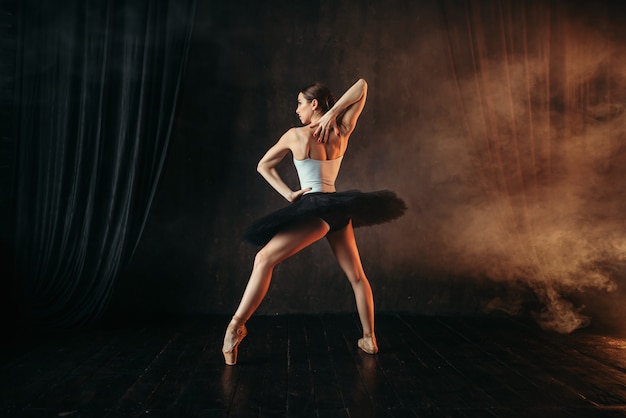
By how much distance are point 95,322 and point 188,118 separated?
1.64m

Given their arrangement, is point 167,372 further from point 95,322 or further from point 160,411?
point 95,322

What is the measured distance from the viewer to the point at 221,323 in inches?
154

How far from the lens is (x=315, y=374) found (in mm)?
2668

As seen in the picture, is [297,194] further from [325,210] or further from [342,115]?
[342,115]

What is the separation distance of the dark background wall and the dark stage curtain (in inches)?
21.2

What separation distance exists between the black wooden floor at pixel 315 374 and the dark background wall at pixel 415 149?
521 mm

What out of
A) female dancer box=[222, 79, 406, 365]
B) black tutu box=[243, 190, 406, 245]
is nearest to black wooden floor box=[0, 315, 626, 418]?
female dancer box=[222, 79, 406, 365]

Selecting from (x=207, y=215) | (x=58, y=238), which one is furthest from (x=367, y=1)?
(x=58, y=238)

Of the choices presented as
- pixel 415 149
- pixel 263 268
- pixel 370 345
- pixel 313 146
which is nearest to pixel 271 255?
pixel 263 268

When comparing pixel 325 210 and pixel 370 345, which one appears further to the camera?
pixel 370 345

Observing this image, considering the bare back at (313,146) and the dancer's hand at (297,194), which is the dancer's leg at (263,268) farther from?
the bare back at (313,146)

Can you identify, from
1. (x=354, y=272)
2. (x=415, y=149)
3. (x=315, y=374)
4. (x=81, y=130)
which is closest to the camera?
(x=315, y=374)

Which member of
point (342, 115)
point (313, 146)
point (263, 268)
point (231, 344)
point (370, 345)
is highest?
point (342, 115)

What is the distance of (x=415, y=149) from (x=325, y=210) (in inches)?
67.6
